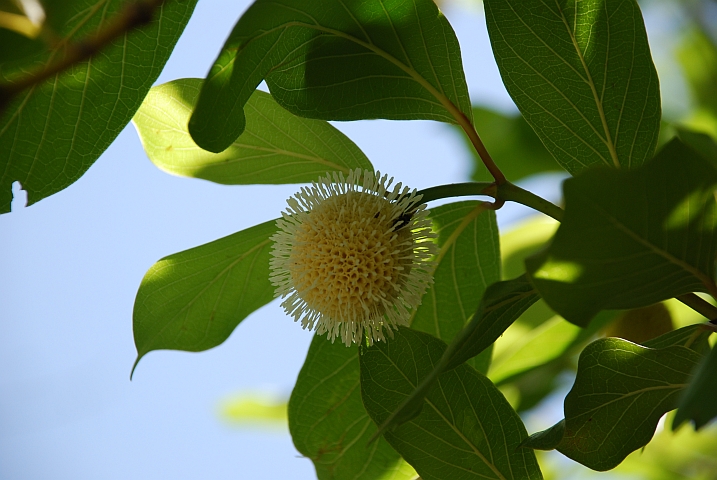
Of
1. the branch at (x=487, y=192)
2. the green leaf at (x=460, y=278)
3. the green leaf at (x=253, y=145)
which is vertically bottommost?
the green leaf at (x=460, y=278)

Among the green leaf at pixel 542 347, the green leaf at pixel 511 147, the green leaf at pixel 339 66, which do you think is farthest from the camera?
the green leaf at pixel 511 147

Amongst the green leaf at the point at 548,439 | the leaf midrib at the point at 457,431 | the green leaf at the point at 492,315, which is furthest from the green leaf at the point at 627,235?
the leaf midrib at the point at 457,431

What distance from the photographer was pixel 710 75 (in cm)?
142

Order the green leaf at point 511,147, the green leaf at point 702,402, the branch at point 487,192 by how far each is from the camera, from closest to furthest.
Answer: the green leaf at point 702,402 < the branch at point 487,192 < the green leaf at point 511,147

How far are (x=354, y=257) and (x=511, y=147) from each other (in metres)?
0.94

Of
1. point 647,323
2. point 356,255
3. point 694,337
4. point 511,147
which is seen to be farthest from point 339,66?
point 511,147

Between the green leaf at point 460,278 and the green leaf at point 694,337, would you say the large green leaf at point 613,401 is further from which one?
the green leaf at point 460,278

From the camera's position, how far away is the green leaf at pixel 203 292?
119 cm

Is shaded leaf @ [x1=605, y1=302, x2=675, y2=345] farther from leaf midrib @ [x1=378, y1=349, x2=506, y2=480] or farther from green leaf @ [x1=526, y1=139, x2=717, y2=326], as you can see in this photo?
green leaf @ [x1=526, y1=139, x2=717, y2=326]

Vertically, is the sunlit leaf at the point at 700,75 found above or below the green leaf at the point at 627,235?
above

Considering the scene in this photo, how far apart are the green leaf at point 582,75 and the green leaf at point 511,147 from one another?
0.75 meters

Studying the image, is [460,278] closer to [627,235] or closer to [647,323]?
[647,323]

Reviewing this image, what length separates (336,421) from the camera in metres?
1.18

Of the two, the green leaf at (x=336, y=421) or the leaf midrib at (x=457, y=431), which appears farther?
the green leaf at (x=336, y=421)
